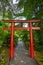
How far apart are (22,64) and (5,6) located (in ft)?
12.7

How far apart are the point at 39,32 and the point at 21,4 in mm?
4135

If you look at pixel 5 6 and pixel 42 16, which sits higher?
pixel 5 6

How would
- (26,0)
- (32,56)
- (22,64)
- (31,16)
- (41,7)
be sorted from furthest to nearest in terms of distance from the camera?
(31,16)
(41,7)
(32,56)
(26,0)
(22,64)

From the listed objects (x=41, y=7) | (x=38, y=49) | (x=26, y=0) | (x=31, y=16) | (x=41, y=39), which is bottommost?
(x=38, y=49)

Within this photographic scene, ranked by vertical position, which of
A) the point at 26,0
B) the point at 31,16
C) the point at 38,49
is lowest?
the point at 38,49

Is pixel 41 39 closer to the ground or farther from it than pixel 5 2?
closer to the ground

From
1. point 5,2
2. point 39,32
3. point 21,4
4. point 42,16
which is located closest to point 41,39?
point 39,32

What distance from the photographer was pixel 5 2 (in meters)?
11.0

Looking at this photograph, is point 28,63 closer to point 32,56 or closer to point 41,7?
point 32,56

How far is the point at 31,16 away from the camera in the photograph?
1641 cm

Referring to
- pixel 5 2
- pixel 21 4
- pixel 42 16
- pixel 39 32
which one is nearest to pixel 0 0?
pixel 5 2

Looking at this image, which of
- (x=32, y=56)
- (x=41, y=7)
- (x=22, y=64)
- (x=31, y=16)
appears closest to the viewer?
(x=22, y=64)

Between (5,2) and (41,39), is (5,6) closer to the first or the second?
(5,2)

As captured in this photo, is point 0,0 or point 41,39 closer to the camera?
point 0,0
